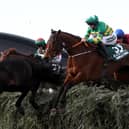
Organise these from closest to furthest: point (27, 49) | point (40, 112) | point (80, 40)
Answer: point (40, 112)
point (80, 40)
point (27, 49)

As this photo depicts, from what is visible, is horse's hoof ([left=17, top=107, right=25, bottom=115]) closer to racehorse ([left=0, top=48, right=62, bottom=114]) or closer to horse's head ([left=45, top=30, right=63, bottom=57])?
racehorse ([left=0, top=48, right=62, bottom=114])

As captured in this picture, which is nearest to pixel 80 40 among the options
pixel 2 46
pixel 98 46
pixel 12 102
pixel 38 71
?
pixel 98 46

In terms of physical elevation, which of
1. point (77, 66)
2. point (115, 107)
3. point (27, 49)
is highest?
point (27, 49)

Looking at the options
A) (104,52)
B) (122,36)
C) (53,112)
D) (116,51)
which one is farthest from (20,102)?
(122,36)

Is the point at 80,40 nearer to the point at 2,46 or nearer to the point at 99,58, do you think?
the point at 99,58

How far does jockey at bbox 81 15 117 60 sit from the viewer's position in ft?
33.9

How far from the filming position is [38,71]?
11.3 metres

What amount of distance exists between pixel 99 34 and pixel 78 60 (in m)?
0.71

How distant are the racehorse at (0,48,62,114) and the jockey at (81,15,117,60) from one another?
1367 mm

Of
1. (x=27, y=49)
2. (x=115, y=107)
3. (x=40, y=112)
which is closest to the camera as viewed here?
(x=115, y=107)

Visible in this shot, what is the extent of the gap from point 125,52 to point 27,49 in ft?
39.3

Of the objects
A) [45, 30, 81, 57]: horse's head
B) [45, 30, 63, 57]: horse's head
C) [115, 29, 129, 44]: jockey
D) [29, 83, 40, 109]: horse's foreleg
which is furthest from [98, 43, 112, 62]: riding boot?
[29, 83, 40, 109]: horse's foreleg

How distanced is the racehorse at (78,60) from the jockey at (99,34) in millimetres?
149

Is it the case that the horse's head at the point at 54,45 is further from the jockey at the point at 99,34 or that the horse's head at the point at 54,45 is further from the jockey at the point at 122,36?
the jockey at the point at 122,36
